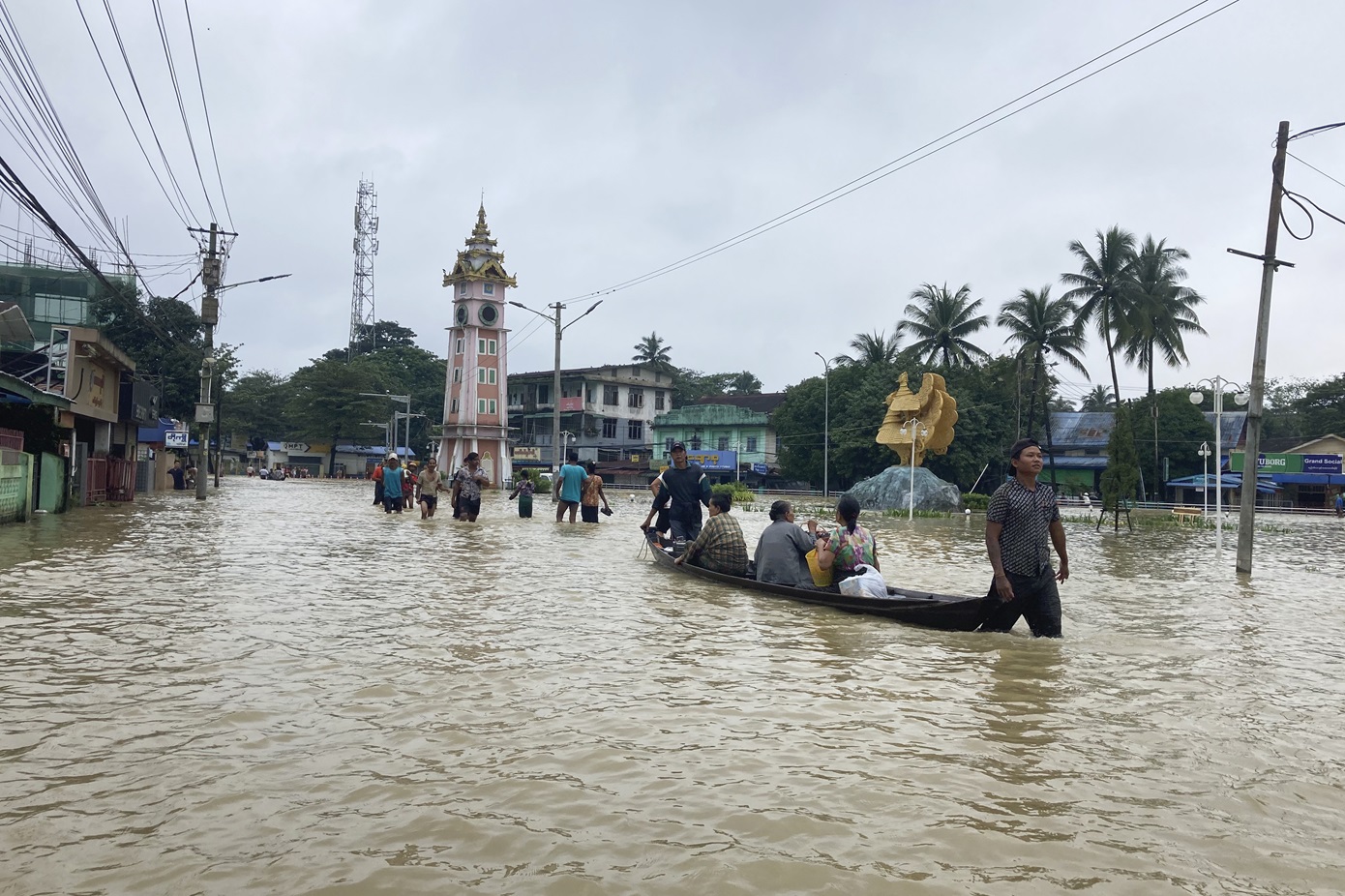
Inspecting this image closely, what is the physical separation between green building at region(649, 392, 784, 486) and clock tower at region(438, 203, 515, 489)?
12.3 m

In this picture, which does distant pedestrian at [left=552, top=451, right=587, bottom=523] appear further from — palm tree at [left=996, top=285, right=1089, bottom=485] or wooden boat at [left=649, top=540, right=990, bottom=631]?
palm tree at [left=996, top=285, right=1089, bottom=485]

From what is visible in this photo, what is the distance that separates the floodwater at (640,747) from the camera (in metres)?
3.90

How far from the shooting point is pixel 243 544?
55.6ft

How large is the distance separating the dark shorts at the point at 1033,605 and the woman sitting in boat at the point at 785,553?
112 inches

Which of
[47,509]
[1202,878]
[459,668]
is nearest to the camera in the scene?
[1202,878]

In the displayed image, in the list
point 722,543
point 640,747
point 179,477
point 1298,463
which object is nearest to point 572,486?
point 722,543

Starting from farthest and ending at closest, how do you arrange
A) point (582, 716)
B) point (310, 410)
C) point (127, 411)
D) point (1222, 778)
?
1. point (310, 410)
2. point (127, 411)
3. point (582, 716)
4. point (1222, 778)

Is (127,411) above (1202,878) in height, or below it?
above

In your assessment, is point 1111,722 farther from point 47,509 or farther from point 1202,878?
point 47,509

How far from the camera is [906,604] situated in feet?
31.8

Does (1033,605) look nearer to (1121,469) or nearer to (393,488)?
(393,488)

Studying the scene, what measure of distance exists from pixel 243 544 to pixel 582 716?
12742mm

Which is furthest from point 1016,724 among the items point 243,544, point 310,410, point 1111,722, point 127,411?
point 310,410

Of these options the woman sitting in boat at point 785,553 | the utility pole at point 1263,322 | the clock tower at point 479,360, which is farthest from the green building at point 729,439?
the woman sitting in boat at point 785,553
